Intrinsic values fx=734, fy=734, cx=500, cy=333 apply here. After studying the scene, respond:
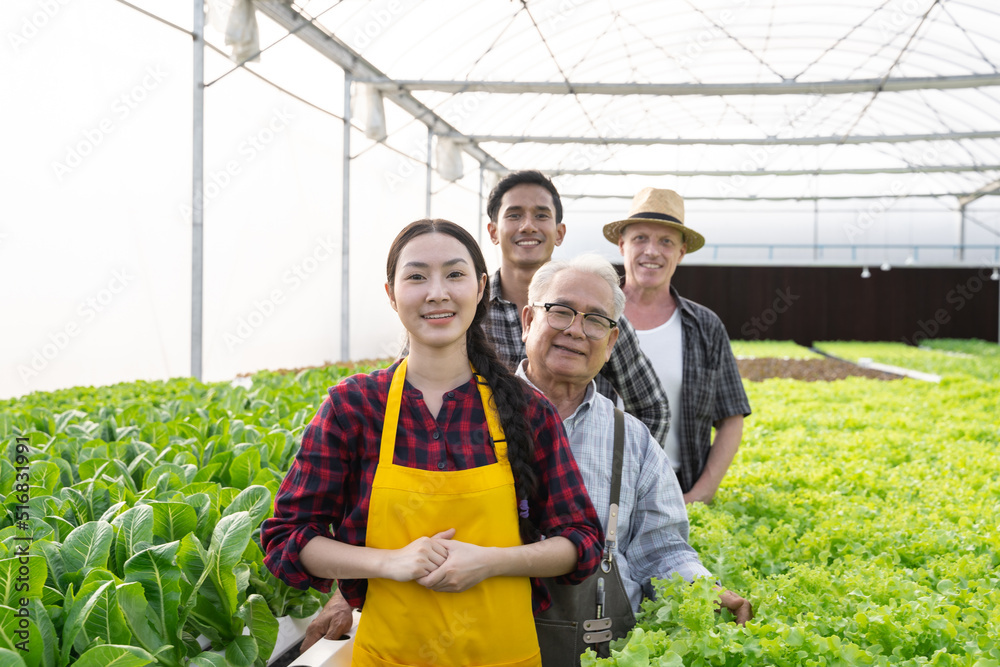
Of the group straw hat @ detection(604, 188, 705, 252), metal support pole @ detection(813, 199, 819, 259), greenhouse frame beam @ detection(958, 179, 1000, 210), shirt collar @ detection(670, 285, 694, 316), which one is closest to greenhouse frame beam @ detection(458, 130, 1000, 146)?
greenhouse frame beam @ detection(958, 179, 1000, 210)

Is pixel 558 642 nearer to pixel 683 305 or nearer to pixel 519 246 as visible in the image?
pixel 519 246

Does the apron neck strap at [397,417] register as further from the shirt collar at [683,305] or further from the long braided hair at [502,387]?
the shirt collar at [683,305]

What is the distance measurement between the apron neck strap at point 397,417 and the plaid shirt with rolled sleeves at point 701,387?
1484mm

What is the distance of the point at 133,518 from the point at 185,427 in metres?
1.44

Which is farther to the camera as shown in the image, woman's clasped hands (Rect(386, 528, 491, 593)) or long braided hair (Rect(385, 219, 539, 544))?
long braided hair (Rect(385, 219, 539, 544))

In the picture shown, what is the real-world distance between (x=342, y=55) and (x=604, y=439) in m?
11.1


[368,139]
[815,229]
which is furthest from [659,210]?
[815,229]

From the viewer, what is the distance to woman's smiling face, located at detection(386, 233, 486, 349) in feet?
5.09

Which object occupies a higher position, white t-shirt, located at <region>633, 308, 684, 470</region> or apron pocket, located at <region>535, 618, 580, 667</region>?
white t-shirt, located at <region>633, 308, 684, 470</region>

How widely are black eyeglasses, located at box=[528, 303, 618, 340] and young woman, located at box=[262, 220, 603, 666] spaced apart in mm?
351

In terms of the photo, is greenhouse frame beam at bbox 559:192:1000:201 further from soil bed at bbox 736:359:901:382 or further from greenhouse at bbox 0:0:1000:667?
soil bed at bbox 736:359:901:382

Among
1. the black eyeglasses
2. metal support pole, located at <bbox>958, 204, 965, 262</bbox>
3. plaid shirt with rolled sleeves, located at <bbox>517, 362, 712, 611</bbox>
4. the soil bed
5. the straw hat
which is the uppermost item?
metal support pole, located at <bbox>958, 204, 965, 262</bbox>

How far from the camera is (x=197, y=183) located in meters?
8.18

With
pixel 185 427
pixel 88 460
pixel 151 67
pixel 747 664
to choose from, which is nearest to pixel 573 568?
pixel 747 664
